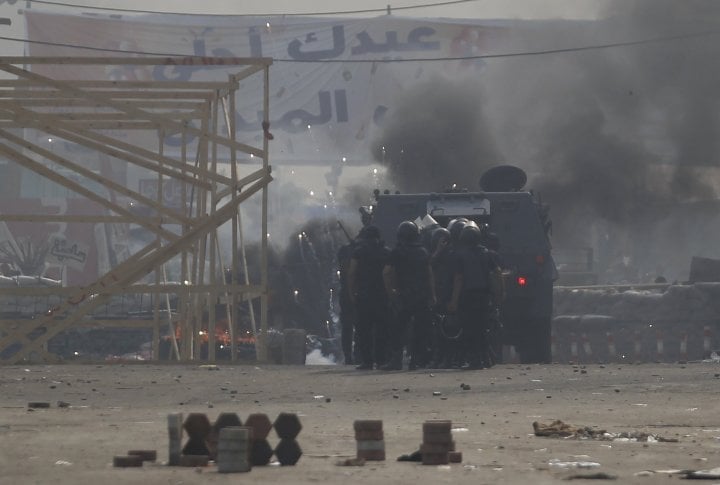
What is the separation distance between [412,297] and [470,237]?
84 cm

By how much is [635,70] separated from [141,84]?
28.1 meters

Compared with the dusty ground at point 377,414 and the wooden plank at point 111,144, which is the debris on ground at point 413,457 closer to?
the dusty ground at point 377,414

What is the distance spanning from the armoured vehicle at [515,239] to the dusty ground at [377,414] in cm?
264

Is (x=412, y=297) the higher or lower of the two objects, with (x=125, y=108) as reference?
lower

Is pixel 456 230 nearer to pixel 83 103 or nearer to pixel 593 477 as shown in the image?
pixel 83 103

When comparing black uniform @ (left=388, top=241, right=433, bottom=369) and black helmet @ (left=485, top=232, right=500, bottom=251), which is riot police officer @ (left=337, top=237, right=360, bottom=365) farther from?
black helmet @ (left=485, top=232, right=500, bottom=251)

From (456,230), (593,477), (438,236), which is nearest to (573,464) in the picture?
(593,477)

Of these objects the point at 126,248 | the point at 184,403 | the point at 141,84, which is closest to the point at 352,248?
the point at 141,84

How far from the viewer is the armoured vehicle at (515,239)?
68.1 feet

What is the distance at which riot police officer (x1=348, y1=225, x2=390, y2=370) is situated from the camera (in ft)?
57.9

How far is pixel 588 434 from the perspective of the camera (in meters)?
9.30

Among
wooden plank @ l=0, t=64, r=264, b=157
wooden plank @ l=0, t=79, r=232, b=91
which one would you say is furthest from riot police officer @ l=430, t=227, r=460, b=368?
wooden plank @ l=0, t=79, r=232, b=91

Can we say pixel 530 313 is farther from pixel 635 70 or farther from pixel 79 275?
pixel 79 275

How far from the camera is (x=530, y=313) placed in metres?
20.8
